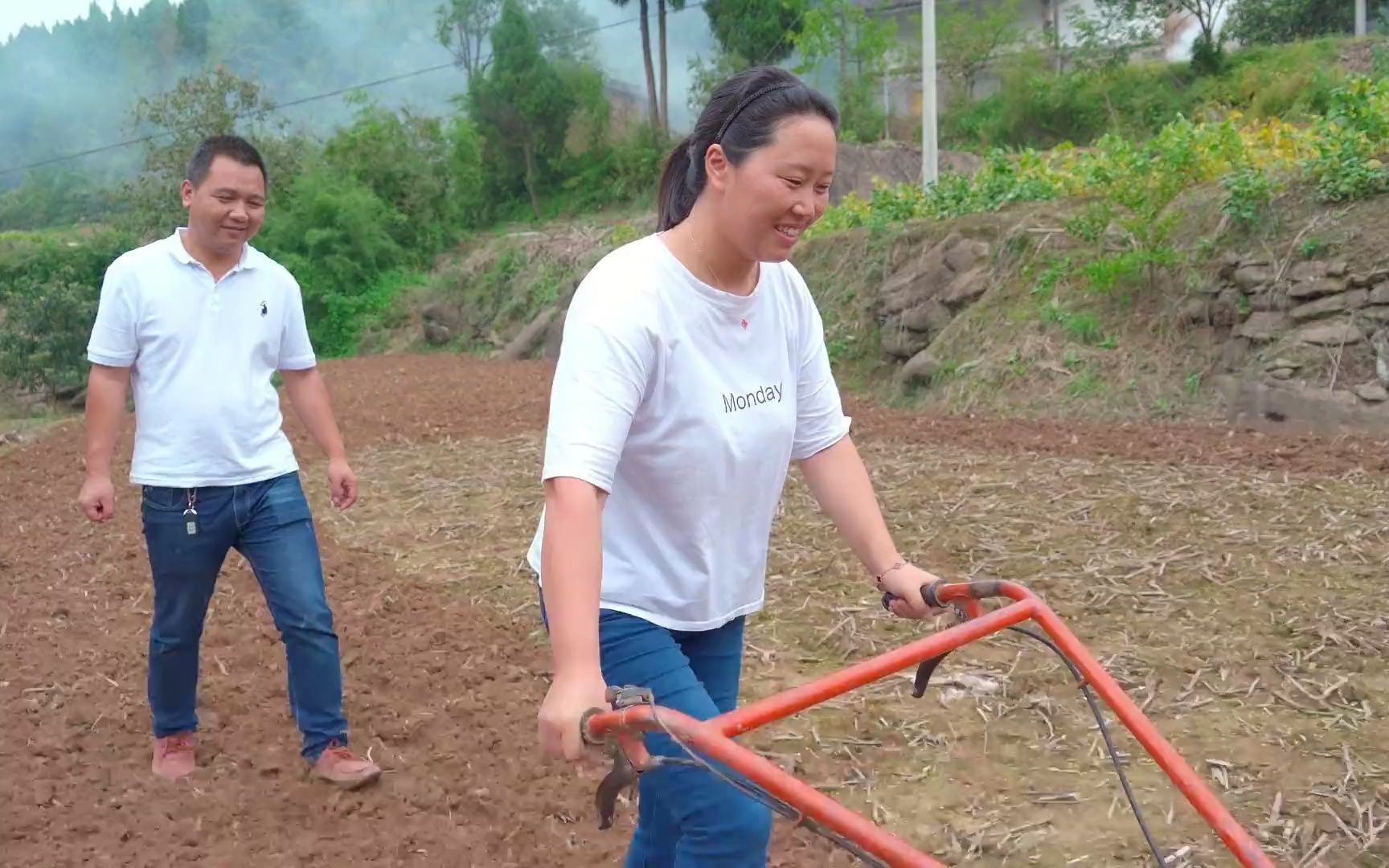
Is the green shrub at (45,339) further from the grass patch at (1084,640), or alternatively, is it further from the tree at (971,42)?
the tree at (971,42)

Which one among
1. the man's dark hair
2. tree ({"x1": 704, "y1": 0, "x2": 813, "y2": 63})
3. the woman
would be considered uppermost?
tree ({"x1": 704, "y1": 0, "x2": 813, "y2": 63})

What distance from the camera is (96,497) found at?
145 inches

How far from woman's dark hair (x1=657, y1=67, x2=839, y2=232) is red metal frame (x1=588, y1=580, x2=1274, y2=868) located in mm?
866

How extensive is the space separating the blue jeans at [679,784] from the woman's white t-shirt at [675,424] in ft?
0.19

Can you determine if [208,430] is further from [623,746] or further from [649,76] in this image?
[649,76]

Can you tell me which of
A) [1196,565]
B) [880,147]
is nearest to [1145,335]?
[1196,565]

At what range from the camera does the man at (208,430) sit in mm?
3580

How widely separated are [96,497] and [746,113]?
2.46 meters

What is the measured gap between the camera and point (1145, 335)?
988cm

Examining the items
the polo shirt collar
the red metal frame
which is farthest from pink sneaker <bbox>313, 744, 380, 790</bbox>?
the red metal frame

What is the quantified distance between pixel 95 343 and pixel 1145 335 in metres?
8.14

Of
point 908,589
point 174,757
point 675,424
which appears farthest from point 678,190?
point 174,757

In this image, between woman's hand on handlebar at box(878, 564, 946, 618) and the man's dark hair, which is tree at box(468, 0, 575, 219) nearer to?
the man's dark hair

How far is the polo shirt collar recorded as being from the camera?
363 cm
